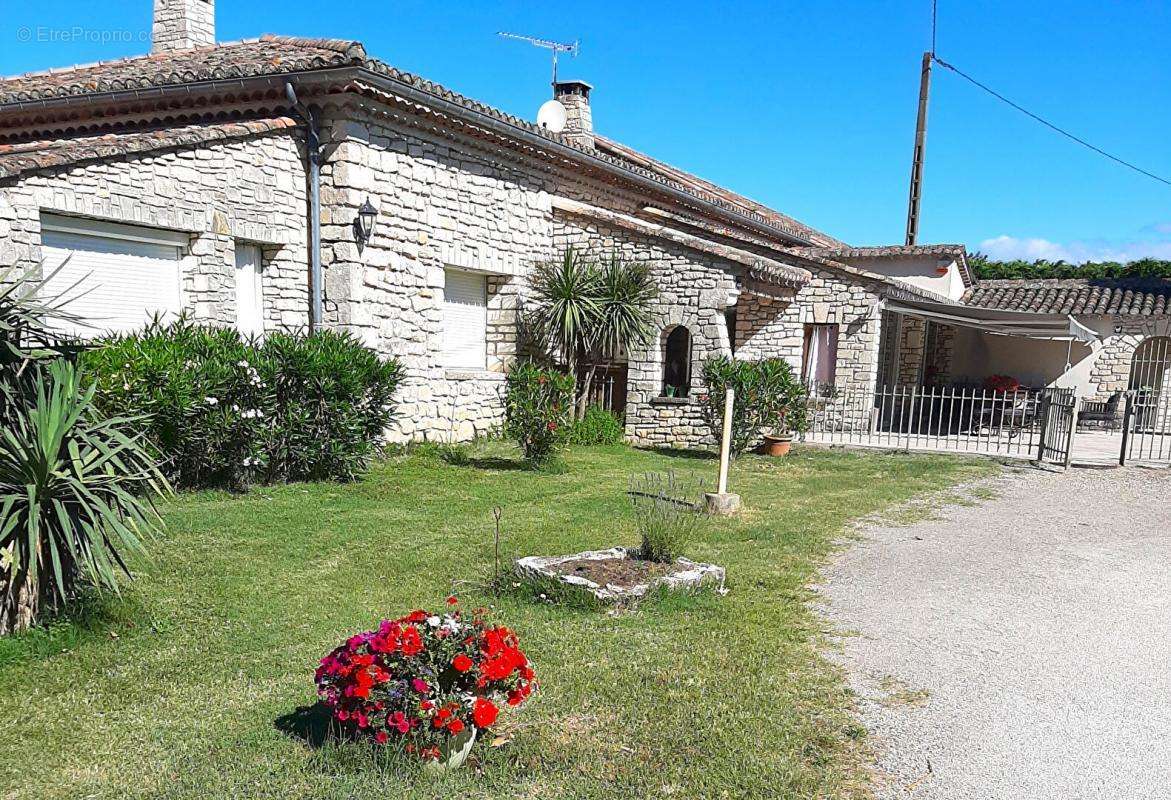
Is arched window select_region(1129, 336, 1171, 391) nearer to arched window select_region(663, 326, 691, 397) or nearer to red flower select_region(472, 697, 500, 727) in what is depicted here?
arched window select_region(663, 326, 691, 397)

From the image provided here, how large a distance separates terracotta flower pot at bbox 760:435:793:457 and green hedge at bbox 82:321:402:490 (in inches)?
229

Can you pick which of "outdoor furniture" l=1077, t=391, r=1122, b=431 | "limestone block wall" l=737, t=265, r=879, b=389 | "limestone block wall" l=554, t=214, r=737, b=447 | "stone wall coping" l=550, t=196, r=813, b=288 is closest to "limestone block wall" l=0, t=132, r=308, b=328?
"stone wall coping" l=550, t=196, r=813, b=288

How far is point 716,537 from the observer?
6.98 meters

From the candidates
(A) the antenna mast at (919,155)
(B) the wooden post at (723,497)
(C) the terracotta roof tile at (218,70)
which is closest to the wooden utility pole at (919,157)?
(A) the antenna mast at (919,155)

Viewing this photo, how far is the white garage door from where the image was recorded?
788cm

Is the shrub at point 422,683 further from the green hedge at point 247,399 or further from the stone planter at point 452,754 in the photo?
the green hedge at point 247,399

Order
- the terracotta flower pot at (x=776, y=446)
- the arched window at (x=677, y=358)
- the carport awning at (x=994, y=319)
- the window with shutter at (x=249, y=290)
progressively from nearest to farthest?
1. the window with shutter at (x=249, y=290)
2. the terracotta flower pot at (x=776, y=446)
3. the carport awning at (x=994, y=319)
4. the arched window at (x=677, y=358)

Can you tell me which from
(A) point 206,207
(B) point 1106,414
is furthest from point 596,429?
(B) point 1106,414

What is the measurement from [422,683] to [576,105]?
15780 millimetres

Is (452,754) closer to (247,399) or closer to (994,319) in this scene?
(247,399)

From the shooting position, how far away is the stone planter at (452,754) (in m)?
3.10

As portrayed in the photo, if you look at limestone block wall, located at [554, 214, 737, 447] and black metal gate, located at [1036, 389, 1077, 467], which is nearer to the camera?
black metal gate, located at [1036, 389, 1077, 467]

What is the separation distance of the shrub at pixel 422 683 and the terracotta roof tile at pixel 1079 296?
18.6 meters

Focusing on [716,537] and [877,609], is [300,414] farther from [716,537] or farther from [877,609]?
[877,609]
